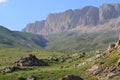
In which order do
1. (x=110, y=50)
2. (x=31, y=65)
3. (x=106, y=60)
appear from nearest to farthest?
1. (x=106, y=60)
2. (x=110, y=50)
3. (x=31, y=65)

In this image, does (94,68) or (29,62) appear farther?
(29,62)

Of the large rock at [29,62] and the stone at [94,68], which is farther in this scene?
the large rock at [29,62]

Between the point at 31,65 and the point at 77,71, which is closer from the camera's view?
the point at 77,71

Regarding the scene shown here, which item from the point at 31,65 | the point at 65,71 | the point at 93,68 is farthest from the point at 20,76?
the point at 31,65

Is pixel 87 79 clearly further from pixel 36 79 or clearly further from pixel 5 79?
pixel 5 79

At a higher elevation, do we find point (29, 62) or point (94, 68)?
point (29, 62)

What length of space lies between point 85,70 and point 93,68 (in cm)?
352

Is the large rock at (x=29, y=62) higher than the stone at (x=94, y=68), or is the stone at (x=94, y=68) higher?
the large rock at (x=29, y=62)

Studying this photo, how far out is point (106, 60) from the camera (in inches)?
3991

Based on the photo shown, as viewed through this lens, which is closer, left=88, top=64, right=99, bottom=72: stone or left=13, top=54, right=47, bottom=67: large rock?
left=88, top=64, right=99, bottom=72: stone

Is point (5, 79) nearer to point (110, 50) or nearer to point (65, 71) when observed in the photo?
point (65, 71)

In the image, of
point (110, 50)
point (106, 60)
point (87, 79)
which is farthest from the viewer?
point (110, 50)

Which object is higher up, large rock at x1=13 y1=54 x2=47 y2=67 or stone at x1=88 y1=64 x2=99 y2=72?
large rock at x1=13 y1=54 x2=47 y2=67

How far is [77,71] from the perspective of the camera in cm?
9919
